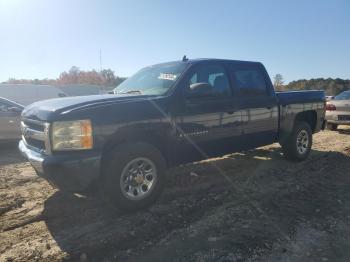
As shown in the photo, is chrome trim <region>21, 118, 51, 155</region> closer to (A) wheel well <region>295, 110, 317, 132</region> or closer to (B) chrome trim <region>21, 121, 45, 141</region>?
(B) chrome trim <region>21, 121, 45, 141</region>

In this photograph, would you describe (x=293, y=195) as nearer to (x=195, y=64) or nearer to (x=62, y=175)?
(x=195, y=64)

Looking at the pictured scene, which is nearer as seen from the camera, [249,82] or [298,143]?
[249,82]

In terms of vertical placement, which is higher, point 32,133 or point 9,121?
point 32,133

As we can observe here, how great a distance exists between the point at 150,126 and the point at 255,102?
2.37 meters

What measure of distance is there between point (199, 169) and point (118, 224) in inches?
109

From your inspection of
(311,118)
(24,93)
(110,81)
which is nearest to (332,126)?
(311,118)

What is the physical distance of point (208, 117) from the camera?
17.6ft

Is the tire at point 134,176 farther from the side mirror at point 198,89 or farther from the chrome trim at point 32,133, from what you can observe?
the side mirror at point 198,89

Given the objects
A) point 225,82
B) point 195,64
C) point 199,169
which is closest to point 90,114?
point 195,64

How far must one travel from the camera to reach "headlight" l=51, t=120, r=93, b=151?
4039 mm

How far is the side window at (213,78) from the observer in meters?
5.43

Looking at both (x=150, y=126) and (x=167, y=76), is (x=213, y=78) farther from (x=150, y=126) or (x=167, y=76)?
(x=150, y=126)

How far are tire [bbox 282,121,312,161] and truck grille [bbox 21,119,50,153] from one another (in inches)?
188

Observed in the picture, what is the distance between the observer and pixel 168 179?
6023 millimetres
